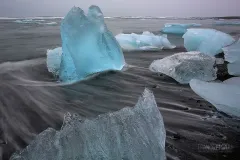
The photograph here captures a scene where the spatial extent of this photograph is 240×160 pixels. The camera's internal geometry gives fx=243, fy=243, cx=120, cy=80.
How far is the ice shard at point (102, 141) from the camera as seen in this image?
173 cm

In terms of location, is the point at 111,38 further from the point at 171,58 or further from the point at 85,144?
the point at 85,144

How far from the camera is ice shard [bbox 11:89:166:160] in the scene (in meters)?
1.73

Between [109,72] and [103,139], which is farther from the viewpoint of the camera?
[109,72]

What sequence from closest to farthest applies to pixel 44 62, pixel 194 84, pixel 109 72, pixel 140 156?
pixel 140 156, pixel 194 84, pixel 109 72, pixel 44 62

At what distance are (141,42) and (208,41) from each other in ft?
8.32

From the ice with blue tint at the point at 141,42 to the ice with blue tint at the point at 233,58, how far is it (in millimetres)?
3740

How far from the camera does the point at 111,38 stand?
5383 mm

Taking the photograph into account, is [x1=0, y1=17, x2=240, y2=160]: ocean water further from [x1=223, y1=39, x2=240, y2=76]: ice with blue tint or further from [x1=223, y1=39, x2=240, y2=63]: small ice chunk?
[x1=223, y1=39, x2=240, y2=63]: small ice chunk

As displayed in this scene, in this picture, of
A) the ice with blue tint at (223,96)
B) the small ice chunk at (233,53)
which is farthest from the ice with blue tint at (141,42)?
the ice with blue tint at (223,96)

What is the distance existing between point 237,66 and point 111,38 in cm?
269

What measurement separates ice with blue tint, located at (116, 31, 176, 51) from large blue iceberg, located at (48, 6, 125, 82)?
3.46 metres

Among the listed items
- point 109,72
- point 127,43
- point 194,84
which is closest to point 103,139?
point 194,84

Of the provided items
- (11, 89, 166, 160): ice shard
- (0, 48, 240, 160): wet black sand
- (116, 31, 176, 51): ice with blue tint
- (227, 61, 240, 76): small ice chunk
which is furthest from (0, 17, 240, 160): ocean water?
(116, 31, 176, 51): ice with blue tint

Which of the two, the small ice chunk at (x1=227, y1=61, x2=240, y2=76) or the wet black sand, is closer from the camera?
the wet black sand
